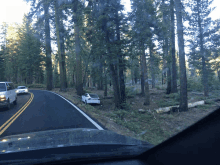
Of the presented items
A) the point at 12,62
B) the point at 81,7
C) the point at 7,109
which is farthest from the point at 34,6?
the point at 12,62

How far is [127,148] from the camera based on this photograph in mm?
3248

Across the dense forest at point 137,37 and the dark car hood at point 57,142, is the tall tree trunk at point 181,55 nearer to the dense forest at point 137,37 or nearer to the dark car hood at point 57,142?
the dense forest at point 137,37

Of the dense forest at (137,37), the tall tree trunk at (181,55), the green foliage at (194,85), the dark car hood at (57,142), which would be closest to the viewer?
the dark car hood at (57,142)

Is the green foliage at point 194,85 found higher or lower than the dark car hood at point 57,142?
higher

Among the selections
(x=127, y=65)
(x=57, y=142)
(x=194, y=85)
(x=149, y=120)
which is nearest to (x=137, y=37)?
(x=127, y=65)

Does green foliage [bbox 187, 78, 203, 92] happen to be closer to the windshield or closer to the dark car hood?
the windshield

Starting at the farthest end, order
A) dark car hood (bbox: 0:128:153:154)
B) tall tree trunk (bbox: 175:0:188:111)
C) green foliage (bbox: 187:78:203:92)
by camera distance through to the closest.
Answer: green foliage (bbox: 187:78:203:92), tall tree trunk (bbox: 175:0:188:111), dark car hood (bbox: 0:128:153:154)

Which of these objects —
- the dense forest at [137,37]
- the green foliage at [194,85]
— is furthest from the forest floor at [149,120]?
the green foliage at [194,85]

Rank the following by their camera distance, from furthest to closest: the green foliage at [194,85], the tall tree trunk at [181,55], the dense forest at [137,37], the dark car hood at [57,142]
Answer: the green foliage at [194,85]
the dense forest at [137,37]
the tall tree trunk at [181,55]
the dark car hood at [57,142]

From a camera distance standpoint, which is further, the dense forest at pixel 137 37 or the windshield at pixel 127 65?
the dense forest at pixel 137 37

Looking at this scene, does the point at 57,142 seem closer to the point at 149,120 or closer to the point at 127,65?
the point at 149,120

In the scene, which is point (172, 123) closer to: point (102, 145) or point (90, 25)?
point (102, 145)

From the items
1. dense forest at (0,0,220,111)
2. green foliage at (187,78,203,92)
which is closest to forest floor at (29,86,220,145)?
dense forest at (0,0,220,111)

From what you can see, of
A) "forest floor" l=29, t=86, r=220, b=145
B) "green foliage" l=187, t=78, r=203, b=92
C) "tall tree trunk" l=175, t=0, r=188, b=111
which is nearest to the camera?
"forest floor" l=29, t=86, r=220, b=145
